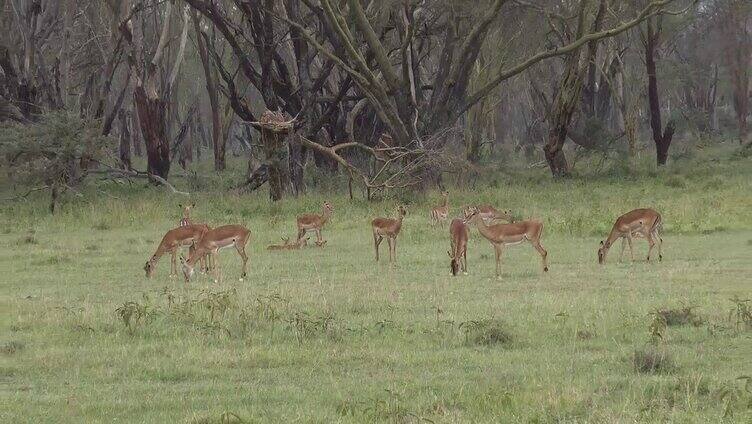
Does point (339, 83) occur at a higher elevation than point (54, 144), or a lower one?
higher

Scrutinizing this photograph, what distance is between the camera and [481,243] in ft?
63.6

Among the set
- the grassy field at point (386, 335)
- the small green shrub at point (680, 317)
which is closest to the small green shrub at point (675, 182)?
the grassy field at point (386, 335)

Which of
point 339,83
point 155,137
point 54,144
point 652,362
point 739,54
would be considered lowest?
point 652,362

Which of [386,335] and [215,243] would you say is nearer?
[386,335]

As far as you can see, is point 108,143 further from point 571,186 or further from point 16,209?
point 571,186

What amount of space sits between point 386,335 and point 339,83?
2794 centimetres

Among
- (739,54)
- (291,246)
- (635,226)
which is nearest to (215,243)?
(291,246)

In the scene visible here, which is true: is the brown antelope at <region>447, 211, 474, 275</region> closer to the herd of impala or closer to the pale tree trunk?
the herd of impala

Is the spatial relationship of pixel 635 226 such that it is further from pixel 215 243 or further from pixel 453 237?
pixel 215 243

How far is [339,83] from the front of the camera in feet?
123

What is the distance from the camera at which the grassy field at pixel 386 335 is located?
7.59m

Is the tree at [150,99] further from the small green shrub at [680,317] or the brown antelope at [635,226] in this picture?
the small green shrub at [680,317]

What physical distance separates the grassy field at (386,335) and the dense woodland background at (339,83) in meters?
7.86

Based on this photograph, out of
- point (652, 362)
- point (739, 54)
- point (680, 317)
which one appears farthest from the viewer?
point (739, 54)
